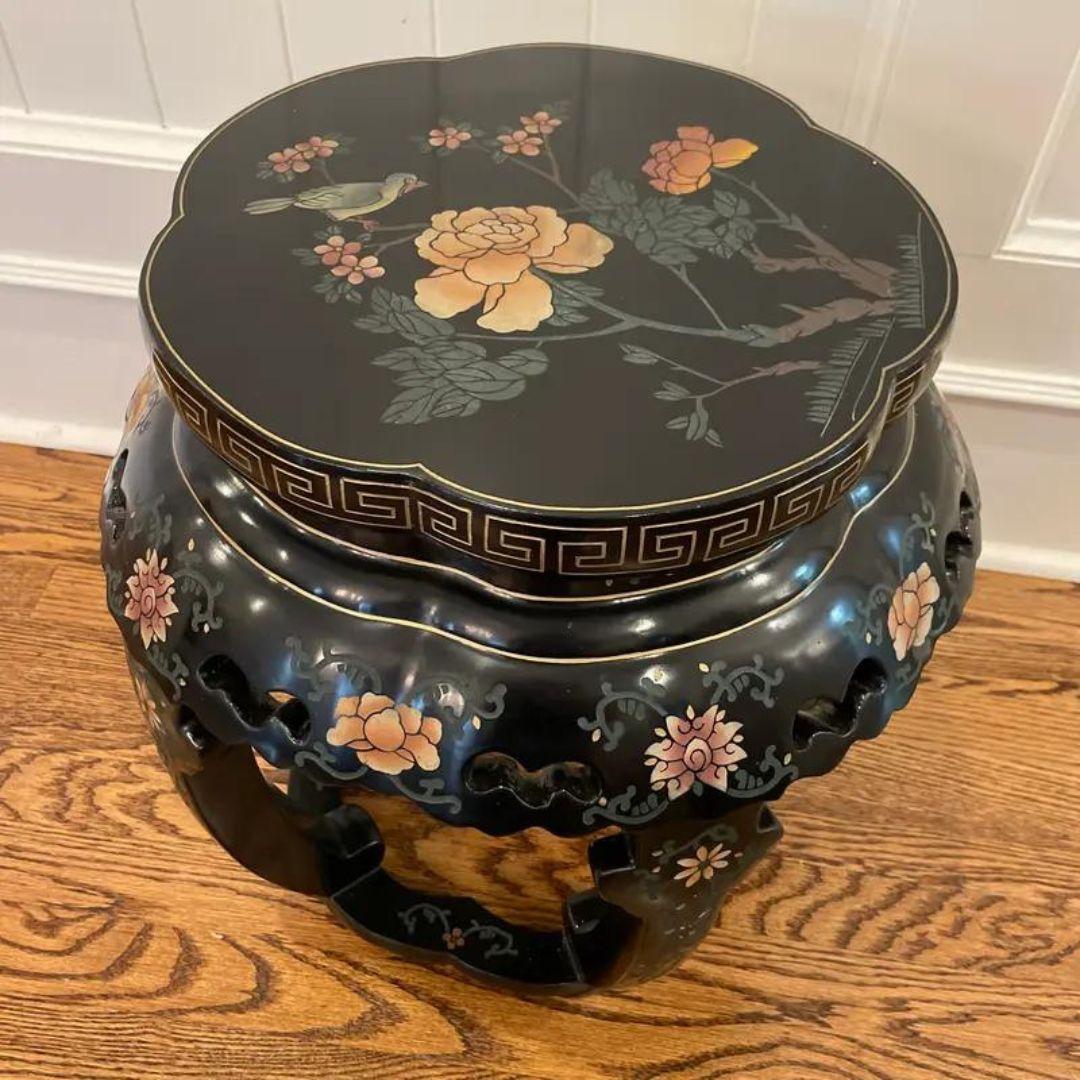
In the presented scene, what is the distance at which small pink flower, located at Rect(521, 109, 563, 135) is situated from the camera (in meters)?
0.77

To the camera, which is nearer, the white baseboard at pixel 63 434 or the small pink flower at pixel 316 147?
the small pink flower at pixel 316 147

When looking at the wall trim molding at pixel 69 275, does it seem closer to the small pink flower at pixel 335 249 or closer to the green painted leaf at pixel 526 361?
the small pink flower at pixel 335 249

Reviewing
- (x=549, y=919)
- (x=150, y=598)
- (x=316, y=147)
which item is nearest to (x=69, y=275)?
(x=316, y=147)

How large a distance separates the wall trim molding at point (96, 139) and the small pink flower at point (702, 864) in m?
0.76

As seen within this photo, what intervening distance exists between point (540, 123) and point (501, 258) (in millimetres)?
151

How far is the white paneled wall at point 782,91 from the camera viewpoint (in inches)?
35.8

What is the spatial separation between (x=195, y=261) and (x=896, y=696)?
45cm

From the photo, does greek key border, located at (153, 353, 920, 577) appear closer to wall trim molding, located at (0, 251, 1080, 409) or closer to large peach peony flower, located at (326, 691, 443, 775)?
large peach peony flower, located at (326, 691, 443, 775)

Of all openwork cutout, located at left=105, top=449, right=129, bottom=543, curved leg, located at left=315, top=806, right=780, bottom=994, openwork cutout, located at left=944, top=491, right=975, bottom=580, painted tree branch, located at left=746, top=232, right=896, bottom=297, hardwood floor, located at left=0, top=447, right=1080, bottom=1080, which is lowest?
hardwood floor, located at left=0, top=447, right=1080, bottom=1080

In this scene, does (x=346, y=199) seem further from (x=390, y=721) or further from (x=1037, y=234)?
(x=1037, y=234)

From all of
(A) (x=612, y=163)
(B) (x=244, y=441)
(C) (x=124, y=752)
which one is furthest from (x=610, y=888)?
(C) (x=124, y=752)

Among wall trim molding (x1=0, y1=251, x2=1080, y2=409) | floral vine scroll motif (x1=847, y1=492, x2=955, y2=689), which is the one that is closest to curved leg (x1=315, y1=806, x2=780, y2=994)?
floral vine scroll motif (x1=847, y1=492, x2=955, y2=689)

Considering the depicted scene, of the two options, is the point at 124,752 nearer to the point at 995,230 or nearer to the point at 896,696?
the point at 896,696

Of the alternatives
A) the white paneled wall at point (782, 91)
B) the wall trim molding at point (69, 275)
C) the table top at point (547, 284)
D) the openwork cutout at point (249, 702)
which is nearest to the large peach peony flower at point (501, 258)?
the table top at point (547, 284)
